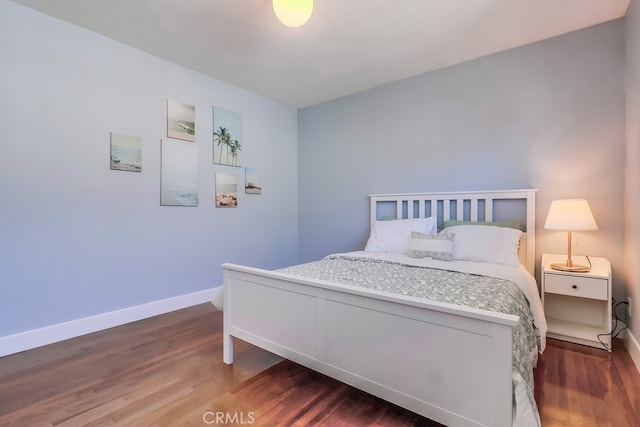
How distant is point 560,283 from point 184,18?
352 cm

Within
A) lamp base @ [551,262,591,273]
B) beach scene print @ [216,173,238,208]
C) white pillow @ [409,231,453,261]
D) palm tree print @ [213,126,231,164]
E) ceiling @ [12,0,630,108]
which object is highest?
ceiling @ [12,0,630,108]

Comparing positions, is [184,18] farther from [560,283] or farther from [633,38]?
[560,283]

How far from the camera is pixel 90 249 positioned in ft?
8.36

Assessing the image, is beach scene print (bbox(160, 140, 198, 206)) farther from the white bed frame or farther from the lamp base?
the lamp base

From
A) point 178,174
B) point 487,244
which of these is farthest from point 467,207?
point 178,174

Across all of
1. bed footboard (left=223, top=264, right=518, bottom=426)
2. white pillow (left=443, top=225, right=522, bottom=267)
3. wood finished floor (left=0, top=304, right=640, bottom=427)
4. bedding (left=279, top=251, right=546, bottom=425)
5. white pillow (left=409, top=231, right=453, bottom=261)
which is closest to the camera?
bed footboard (left=223, top=264, right=518, bottom=426)

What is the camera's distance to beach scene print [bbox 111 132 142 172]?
2.67 meters

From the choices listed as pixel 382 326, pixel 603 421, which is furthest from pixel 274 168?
pixel 603 421

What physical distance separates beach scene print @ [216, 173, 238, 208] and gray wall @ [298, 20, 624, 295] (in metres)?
1.19

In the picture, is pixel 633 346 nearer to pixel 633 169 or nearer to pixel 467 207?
pixel 633 169

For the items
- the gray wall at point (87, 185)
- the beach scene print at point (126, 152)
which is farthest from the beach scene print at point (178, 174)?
the beach scene print at point (126, 152)

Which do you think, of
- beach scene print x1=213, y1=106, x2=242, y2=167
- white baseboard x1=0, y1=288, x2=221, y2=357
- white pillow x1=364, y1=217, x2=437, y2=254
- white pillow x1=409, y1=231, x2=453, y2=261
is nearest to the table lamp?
white pillow x1=409, y1=231, x2=453, y2=261

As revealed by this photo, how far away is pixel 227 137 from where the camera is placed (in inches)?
141

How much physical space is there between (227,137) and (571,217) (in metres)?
3.40
